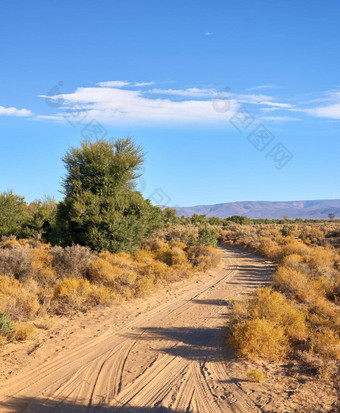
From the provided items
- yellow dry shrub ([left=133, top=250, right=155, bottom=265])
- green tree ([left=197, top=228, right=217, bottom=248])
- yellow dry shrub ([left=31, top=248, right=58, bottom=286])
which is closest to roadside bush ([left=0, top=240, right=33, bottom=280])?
yellow dry shrub ([left=31, top=248, right=58, bottom=286])

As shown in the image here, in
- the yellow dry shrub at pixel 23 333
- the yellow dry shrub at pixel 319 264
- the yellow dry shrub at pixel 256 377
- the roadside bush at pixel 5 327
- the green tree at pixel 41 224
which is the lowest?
the yellow dry shrub at pixel 256 377

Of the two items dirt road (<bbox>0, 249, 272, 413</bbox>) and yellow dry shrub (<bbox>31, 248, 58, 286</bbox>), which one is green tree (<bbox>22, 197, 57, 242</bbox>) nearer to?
yellow dry shrub (<bbox>31, 248, 58, 286</bbox>)

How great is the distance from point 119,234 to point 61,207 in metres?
3.59

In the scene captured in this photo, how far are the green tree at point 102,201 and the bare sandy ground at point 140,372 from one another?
640cm

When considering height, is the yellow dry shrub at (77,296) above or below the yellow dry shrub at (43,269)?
below

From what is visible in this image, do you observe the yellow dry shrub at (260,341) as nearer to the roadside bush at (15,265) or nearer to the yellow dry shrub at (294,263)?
the roadside bush at (15,265)

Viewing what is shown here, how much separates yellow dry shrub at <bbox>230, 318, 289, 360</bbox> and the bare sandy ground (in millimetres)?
234

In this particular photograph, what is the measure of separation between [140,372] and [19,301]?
420 centimetres

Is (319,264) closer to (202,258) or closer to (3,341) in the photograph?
(202,258)

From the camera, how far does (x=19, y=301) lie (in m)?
8.31

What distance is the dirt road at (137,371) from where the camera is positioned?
4.78 metres

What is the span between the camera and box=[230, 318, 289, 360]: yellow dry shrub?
6.25 meters

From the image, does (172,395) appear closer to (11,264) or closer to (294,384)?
(294,384)

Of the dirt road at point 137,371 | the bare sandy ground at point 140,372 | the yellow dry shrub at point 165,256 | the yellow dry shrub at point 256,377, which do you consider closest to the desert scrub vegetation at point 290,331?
the bare sandy ground at point 140,372
